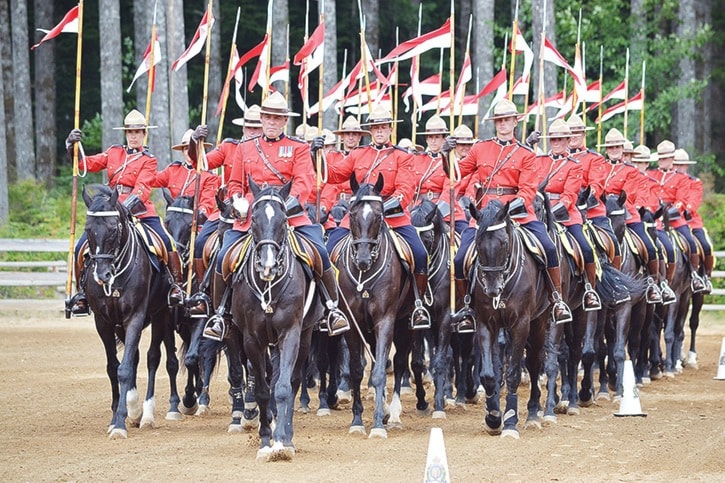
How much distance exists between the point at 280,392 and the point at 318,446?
1187 millimetres

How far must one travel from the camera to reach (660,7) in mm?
40344

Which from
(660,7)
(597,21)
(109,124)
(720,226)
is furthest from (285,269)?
(660,7)

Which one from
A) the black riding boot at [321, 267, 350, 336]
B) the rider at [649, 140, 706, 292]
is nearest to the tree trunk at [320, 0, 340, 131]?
the rider at [649, 140, 706, 292]

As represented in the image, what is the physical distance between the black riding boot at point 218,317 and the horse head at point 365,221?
1.61 m

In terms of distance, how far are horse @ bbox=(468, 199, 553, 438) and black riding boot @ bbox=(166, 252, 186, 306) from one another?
127 inches

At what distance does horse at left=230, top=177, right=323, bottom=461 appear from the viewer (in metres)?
11.9

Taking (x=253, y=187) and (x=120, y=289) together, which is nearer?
(x=253, y=187)

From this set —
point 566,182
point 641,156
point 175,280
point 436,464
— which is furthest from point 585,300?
point 436,464

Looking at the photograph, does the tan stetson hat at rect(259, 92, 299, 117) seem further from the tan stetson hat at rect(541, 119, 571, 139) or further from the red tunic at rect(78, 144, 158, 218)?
the tan stetson hat at rect(541, 119, 571, 139)

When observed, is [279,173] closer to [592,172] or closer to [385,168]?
[385,168]

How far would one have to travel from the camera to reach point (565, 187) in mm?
16906

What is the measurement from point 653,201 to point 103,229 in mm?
10535

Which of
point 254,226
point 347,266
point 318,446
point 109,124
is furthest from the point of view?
point 109,124

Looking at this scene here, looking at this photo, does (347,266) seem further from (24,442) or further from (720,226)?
(720,226)
